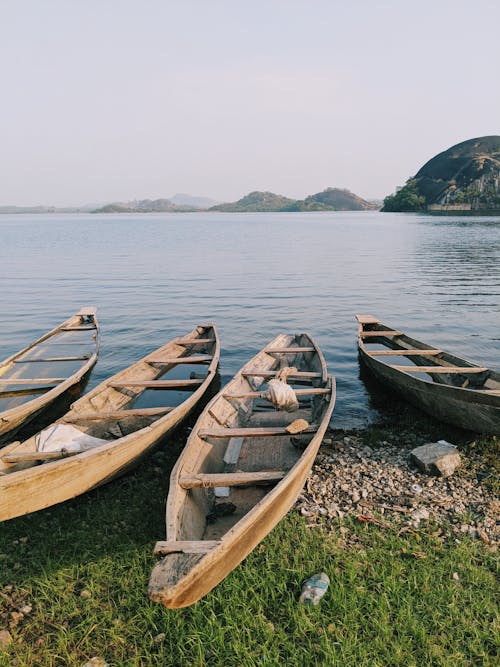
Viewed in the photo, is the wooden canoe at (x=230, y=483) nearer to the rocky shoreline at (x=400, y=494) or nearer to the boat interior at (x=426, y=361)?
the rocky shoreline at (x=400, y=494)

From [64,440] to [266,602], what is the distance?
4.37 m

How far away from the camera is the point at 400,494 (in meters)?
6.98

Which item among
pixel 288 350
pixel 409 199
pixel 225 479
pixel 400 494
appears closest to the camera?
pixel 225 479

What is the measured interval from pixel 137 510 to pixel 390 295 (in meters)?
22.4

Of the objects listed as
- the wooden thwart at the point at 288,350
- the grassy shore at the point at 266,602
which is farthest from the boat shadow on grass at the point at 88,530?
the wooden thwart at the point at 288,350

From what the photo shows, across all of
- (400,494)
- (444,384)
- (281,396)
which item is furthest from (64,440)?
(444,384)

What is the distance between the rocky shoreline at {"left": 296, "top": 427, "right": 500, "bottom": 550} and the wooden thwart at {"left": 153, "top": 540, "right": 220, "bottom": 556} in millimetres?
2485

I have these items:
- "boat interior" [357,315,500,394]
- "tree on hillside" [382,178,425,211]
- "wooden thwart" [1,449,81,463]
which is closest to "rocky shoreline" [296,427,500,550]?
"boat interior" [357,315,500,394]

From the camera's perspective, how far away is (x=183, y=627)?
15.6 ft

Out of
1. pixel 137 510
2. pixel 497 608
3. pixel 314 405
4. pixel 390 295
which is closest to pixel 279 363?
pixel 314 405

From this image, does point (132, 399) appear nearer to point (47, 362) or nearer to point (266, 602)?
point (47, 362)

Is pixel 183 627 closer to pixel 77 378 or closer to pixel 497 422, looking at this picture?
pixel 497 422

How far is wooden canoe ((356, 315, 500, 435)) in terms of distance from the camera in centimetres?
783

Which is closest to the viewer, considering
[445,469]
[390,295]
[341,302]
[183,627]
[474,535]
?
[183,627]
